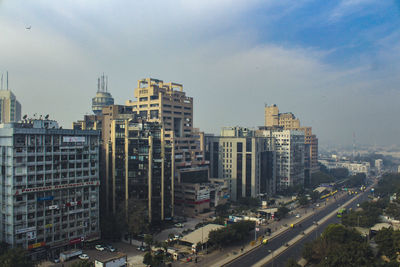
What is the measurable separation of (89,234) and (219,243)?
2244 centimetres

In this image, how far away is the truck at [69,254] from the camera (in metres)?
49.6

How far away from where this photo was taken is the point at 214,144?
107688mm

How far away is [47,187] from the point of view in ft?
167

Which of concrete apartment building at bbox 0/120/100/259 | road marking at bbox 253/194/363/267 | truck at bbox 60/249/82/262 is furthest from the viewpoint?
road marking at bbox 253/194/363/267

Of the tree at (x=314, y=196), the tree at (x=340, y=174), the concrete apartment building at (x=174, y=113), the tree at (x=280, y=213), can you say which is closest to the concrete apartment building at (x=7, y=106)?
the concrete apartment building at (x=174, y=113)

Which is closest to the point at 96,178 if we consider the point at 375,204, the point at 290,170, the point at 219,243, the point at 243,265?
the point at 219,243

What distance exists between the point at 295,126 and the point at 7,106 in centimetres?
12601

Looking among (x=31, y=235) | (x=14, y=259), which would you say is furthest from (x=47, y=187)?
(x=14, y=259)

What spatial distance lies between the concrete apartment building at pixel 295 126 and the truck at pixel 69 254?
11458 cm

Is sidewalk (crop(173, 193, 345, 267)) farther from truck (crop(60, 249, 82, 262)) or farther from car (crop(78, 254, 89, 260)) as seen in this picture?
truck (crop(60, 249, 82, 262))

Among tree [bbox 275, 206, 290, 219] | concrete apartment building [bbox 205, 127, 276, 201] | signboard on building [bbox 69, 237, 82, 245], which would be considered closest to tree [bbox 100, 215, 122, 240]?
signboard on building [bbox 69, 237, 82, 245]

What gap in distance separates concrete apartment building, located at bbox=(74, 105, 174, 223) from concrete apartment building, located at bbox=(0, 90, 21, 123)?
8700cm

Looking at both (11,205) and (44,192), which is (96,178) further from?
(11,205)

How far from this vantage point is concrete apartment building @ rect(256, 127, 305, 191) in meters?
119
